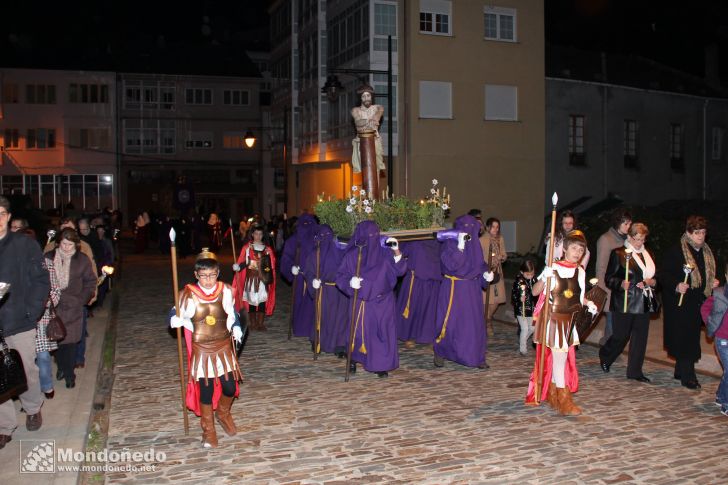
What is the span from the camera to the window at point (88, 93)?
53.2m

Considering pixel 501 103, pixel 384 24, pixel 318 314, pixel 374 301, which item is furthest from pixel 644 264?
pixel 501 103

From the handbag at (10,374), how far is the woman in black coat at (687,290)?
22.8 ft

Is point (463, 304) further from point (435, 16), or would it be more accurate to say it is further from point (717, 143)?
point (717, 143)

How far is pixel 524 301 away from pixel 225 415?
5.52 meters

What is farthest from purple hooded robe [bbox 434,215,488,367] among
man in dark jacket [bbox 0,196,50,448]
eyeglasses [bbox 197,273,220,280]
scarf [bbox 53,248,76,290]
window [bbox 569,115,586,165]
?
window [bbox 569,115,586,165]

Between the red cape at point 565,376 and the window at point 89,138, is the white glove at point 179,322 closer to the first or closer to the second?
the red cape at point 565,376

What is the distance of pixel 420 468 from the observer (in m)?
6.63

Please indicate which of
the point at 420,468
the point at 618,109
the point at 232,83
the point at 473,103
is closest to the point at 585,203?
the point at 618,109

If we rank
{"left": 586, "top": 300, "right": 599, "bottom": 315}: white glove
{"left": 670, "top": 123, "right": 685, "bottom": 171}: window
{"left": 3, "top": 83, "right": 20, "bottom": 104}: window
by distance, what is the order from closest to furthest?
{"left": 586, "top": 300, "right": 599, "bottom": 315}: white glove → {"left": 670, "top": 123, "right": 685, "bottom": 171}: window → {"left": 3, "top": 83, "right": 20, "bottom": 104}: window

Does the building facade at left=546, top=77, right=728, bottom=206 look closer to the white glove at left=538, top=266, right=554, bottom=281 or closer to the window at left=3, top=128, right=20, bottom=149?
the white glove at left=538, top=266, right=554, bottom=281

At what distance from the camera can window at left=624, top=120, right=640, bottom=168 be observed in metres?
33.0

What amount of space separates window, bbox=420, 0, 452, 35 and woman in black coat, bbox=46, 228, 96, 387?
21.2 metres

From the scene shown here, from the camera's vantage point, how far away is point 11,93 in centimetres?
5209

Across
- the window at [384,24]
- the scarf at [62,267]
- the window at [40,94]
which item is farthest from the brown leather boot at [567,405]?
the window at [40,94]
